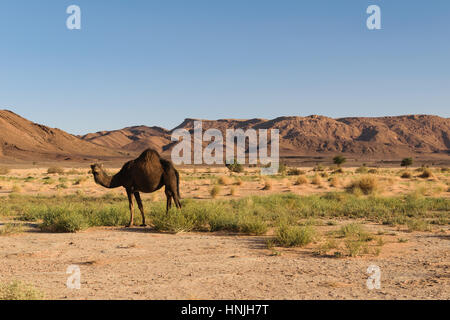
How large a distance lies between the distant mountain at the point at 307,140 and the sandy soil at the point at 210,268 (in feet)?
332

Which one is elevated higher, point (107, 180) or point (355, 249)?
point (107, 180)

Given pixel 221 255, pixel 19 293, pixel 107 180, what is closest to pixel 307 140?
pixel 107 180

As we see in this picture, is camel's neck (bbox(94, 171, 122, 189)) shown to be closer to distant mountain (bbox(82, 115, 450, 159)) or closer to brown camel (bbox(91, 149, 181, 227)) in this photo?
brown camel (bbox(91, 149, 181, 227))

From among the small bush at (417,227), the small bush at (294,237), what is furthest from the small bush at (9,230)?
the small bush at (417,227)

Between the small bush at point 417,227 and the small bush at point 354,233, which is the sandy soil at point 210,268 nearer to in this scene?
the small bush at point 354,233

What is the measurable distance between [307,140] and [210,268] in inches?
6078

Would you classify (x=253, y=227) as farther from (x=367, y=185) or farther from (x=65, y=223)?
(x=367, y=185)

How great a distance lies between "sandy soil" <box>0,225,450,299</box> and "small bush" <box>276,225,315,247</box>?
0.24m

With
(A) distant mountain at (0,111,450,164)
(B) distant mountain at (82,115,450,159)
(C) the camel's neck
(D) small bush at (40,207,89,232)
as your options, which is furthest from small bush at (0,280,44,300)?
(B) distant mountain at (82,115,450,159)

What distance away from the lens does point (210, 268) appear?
8047mm

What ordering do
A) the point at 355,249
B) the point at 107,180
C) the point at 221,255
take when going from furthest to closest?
the point at 107,180
the point at 221,255
the point at 355,249
